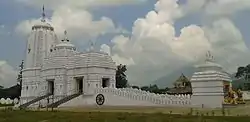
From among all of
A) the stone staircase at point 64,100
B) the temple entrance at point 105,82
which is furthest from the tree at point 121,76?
the stone staircase at point 64,100

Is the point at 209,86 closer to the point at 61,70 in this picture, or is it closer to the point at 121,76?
the point at 61,70

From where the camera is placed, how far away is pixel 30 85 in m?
54.3

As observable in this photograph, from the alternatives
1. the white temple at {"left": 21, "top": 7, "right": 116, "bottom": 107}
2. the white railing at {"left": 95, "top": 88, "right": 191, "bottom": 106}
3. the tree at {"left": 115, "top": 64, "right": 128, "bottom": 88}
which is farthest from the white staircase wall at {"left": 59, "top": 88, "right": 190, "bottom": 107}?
the tree at {"left": 115, "top": 64, "right": 128, "bottom": 88}

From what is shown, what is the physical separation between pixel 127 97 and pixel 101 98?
441cm

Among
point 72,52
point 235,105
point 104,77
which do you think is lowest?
point 235,105

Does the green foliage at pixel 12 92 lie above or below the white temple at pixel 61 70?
below

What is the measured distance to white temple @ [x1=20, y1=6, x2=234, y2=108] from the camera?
1422 inches

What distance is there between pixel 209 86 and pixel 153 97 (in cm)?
665

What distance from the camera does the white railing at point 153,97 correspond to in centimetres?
3703

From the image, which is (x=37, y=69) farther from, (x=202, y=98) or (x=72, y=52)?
(x=202, y=98)

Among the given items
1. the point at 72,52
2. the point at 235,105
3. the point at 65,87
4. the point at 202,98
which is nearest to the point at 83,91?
the point at 65,87

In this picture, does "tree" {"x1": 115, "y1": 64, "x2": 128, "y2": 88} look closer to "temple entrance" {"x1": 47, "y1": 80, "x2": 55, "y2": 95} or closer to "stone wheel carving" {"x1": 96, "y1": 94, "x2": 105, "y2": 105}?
"temple entrance" {"x1": 47, "y1": 80, "x2": 55, "y2": 95}

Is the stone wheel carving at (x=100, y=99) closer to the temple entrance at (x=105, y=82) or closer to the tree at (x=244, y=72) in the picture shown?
the temple entrance at (x=105, y=82)

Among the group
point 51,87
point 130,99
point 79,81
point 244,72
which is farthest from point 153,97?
point 244,72
